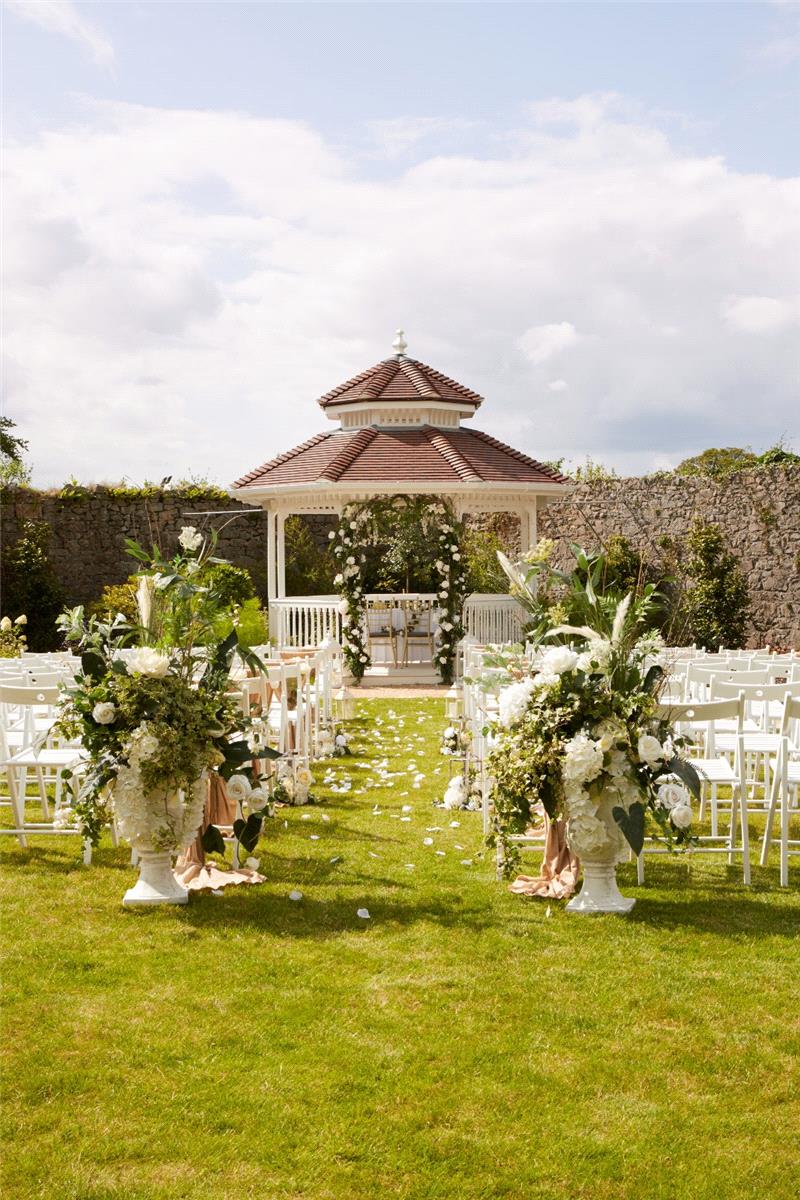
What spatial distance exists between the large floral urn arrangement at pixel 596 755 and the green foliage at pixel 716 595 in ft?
48.6

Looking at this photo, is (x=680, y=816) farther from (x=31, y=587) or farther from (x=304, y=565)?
(x=304, y=565)

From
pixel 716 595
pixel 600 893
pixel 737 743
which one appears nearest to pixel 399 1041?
pixel 600 893

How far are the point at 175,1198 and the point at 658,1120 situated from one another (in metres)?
1.56

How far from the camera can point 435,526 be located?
61.9 feet

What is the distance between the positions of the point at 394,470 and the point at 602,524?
631cm

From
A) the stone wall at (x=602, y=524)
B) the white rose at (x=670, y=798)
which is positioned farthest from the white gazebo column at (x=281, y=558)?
the white rose at (x=670, y=798)

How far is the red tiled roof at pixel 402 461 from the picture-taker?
17672mm

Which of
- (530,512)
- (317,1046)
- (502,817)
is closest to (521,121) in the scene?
(502,817)

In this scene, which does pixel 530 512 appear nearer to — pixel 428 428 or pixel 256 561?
pixel 428 428

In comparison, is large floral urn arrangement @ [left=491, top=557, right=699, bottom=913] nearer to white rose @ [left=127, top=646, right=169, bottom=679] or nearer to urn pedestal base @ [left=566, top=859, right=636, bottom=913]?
urn pedestal base @ [left=566, top=859, right=636, bottom=913]

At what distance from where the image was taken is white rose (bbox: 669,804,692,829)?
227 inches

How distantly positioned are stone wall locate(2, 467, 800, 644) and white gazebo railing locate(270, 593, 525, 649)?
3.67 m

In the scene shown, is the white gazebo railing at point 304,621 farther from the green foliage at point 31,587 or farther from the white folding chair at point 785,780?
the white folding chair at point 785,780

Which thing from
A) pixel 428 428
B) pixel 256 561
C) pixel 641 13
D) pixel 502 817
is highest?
pixel 641 13
